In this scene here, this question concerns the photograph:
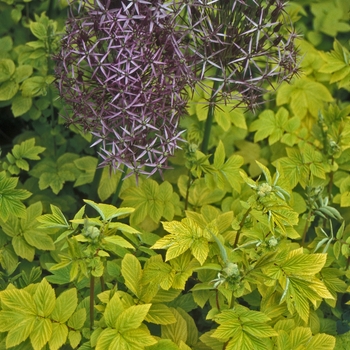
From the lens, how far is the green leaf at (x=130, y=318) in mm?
1142

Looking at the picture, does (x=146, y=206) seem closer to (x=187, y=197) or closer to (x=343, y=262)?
(x=187, y=197)

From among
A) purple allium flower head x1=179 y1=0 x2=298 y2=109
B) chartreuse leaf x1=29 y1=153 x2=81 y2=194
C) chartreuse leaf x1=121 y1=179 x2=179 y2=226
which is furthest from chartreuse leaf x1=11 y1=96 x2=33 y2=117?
purple allium flower head x1=179 y1=0 x2=298 y2=109

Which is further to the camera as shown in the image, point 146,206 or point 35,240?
point 146,206

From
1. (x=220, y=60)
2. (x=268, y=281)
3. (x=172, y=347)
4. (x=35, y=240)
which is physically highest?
(x=220, y=60)

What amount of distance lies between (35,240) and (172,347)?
1.86ft

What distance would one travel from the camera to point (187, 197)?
176 cm

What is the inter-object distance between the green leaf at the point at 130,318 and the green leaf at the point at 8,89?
1011mm

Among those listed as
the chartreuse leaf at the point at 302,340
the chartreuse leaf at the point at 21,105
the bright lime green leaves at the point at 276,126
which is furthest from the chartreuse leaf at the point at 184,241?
the chartreuse leaf at the point at 21,105

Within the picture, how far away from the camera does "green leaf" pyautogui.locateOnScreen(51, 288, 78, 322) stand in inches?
48.4

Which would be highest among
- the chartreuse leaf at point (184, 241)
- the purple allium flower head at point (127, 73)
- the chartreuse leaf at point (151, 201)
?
the purple allium flower head at point (127, 73)

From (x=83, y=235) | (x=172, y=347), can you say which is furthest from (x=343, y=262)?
(x=83, y=235)

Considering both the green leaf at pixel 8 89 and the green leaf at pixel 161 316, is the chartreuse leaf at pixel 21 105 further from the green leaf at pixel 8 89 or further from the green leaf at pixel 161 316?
the green leaf at pixel 161 316

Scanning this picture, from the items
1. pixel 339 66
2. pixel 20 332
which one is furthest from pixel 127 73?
pixel 339 66

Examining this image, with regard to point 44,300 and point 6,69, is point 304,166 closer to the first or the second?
point 44,300
